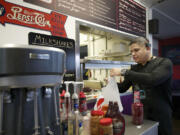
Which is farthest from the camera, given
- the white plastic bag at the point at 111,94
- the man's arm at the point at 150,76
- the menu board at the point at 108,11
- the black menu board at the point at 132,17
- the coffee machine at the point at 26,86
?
the black menu board at the point at 132,17

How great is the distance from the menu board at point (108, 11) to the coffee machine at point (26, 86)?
925mm

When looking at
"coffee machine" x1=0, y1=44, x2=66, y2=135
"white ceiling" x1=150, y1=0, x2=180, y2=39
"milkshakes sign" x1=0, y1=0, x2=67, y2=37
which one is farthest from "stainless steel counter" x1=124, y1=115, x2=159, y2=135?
"white ceiling" x1=150, y1=0, x2=180, y2=39

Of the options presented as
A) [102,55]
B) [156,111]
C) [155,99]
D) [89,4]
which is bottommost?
[156,111]

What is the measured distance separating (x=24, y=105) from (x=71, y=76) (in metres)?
0.99

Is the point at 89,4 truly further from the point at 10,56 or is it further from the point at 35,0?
the point at 10,56

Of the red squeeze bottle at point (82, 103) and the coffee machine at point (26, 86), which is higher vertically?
the coffee machine at point (26, 86)

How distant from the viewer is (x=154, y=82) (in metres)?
1.40

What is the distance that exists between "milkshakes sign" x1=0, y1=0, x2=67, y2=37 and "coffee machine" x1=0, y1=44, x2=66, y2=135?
75 centimetres

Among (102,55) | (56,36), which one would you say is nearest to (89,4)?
(56,36)

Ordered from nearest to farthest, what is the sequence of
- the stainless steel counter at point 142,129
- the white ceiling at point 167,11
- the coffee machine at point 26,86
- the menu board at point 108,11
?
the coffee machine at point 26,86 → the stainless steel counter at point 142,129 → the menu board at point 108,11 → the white ceiling at point 167,11

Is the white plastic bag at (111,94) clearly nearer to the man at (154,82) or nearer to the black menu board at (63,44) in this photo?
the man at (154,82)

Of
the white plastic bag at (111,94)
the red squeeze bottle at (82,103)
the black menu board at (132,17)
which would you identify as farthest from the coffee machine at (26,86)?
the black menu board at (132,17)

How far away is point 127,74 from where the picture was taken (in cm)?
144

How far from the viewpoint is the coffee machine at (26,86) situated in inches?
24.8
